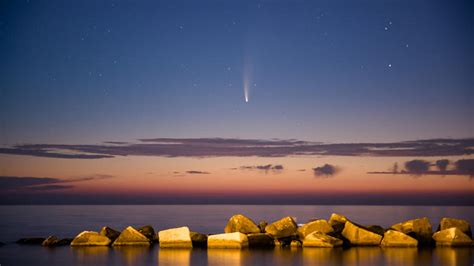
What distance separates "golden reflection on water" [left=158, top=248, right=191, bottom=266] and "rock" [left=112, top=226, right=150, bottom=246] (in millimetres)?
2537

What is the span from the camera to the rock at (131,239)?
128 ft

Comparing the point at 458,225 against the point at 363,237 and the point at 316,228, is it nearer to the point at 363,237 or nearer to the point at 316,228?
the point at 363,237

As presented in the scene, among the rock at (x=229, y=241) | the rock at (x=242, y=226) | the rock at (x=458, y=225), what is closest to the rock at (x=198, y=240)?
the rock at (x=229, y=241)

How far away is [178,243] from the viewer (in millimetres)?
38500

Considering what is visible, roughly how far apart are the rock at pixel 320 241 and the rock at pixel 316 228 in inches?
28.8

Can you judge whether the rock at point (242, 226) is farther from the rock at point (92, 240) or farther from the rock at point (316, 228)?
the rock at point (92, 240)

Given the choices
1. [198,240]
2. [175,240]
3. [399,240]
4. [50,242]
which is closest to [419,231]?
[399,240]

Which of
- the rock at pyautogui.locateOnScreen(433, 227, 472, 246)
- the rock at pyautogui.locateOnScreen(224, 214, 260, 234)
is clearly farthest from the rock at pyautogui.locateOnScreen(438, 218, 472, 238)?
the rock at pyautogui.locateOnScreen(224, 214, 260, 234)

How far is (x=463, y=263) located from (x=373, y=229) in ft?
31.4

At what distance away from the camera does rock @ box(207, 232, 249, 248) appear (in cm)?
3741

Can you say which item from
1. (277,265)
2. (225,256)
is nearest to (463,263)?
(277,265)

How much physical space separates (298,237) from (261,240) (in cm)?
244

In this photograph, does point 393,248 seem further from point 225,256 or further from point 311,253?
point 225,256

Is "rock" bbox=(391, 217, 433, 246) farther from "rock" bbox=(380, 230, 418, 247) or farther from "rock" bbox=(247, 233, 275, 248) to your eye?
"rock" bbox=(247, 233, 275, 248)
